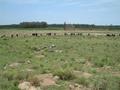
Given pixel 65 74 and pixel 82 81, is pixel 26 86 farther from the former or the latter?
pixel 65 74

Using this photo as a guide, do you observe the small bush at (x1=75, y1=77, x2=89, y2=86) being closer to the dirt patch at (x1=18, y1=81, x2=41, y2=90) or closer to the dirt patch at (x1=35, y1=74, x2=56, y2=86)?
the dirt patch at (x1=35, y1=74, x2=56, y2=86)

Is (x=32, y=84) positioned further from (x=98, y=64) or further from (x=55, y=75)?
(x=98, y=64)

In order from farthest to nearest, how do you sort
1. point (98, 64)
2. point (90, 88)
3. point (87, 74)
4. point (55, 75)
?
point (98, 64) < point (87, 74) < point (55, 75) < point (90, 88)

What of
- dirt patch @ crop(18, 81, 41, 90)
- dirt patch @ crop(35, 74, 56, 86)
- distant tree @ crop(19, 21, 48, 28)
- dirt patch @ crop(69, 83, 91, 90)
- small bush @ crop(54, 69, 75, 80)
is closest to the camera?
dirt patch @ crop(18, 81, 41, 90)

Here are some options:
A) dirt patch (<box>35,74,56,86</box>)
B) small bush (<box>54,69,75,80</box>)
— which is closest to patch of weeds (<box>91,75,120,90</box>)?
small bush (<box>54,69,75,80</box>)

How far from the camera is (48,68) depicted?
42.3 ft

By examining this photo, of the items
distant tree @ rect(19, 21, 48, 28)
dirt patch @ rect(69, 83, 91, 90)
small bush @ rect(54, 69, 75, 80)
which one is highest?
small bush @ rect(54, 69, 75, 80)

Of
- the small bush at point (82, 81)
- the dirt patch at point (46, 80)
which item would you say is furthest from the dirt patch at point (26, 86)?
the small bush at point (82, 81)

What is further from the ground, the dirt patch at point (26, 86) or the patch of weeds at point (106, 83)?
the dirt patch at point (26, 86)

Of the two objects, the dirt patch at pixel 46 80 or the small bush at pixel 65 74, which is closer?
the dirt patch at pixel 46 80

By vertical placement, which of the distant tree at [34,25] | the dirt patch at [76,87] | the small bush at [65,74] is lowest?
the distant tree at [34,25]

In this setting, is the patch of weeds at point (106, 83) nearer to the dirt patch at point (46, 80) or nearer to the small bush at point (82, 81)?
the small bush at point (82, 81)

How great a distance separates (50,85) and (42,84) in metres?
0.29

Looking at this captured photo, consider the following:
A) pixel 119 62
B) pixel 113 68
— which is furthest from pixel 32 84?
pixel 119 62
